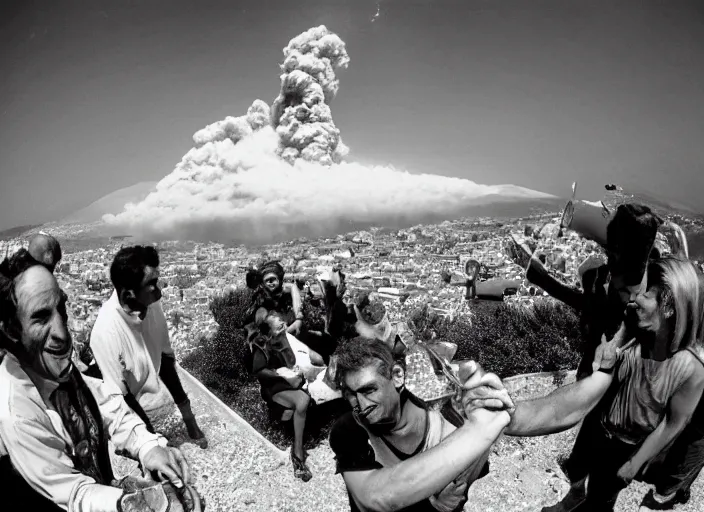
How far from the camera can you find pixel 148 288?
3029 millimetres

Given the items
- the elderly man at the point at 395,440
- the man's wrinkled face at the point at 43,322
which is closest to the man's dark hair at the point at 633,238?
the elderly man at the point at 395,440

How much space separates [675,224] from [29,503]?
4.12m

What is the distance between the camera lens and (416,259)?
7.66 metres

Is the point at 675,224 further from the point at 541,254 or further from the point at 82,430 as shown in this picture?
the point at 82,430

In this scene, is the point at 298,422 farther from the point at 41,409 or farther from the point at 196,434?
the point at 41,409

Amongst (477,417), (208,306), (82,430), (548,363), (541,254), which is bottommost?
(548,363)

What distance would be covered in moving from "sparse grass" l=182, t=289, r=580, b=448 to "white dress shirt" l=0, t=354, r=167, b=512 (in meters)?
3.22

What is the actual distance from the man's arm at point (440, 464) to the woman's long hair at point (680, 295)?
5.42 ft

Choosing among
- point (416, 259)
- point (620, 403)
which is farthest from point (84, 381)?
point (416, 259)

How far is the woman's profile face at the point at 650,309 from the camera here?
99.6 inches

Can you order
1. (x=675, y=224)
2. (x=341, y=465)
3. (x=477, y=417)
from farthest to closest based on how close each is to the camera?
(x=675, y=224) → (x=341, y=465) → (x=477, y=417)

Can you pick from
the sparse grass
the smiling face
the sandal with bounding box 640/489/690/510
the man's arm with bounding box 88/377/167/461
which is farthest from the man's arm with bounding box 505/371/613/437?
the sparse grass

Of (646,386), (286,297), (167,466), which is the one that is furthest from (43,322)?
(646,386)

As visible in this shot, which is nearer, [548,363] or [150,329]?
[150,329]
